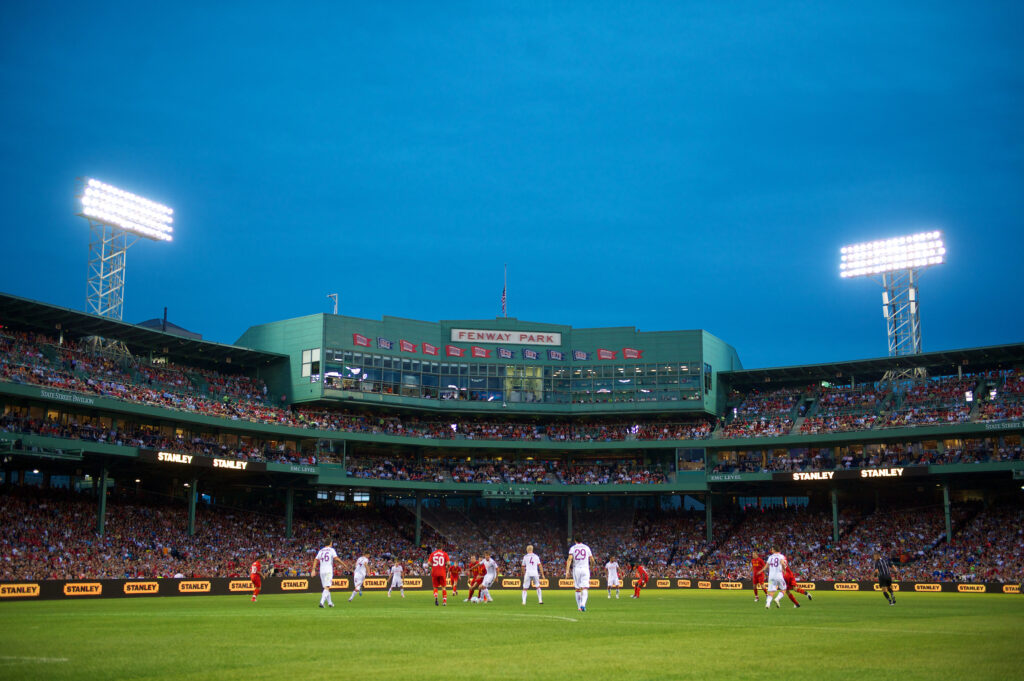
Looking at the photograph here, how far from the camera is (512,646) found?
58.3 feet

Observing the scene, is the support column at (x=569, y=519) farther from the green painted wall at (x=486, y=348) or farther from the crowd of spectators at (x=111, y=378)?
the crowd of spectators at (x=111, y=378)

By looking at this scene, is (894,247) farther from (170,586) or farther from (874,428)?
(170,586)

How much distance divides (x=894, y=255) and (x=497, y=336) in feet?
123

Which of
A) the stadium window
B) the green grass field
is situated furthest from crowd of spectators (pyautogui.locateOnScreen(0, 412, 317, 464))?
the green grass field

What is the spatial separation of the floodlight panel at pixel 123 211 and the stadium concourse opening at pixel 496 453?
9.05m

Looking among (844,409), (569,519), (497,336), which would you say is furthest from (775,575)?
(497,336)

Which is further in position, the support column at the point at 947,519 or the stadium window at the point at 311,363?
the stadium window at the point at 311,363

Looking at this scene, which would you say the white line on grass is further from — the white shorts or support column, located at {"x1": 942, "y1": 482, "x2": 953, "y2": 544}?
support column, located at {"x1": 942, "y1": 482, "x2": 953, "y2": 544}

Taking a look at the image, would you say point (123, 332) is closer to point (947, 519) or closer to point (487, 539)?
point (487, 539)

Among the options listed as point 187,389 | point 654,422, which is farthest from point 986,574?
point 187,389

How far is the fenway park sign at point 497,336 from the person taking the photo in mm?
88562

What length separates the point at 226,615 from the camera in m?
28.7

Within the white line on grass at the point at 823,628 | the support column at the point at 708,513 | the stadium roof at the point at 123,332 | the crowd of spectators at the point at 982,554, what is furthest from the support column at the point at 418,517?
the white line on grass at the point at 823,628

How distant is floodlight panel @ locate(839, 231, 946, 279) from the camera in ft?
276
